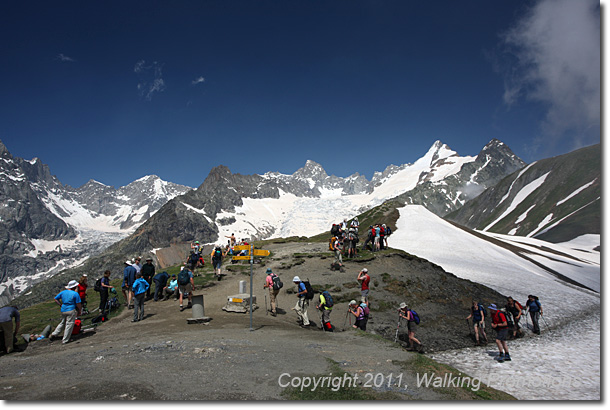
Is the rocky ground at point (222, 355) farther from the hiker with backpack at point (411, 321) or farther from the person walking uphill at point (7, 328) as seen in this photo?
the hiker with backpack at point (411, 321)

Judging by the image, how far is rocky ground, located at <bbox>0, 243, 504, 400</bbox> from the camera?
8852 millimetres

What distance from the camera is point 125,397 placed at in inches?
322

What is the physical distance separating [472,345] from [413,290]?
7.68m

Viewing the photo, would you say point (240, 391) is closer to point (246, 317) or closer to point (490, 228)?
point (246, 317)

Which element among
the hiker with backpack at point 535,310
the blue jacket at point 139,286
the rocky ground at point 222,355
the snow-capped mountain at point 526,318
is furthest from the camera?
the hiker with backpack at point 535,310

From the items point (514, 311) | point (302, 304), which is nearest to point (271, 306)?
point (302, 304)

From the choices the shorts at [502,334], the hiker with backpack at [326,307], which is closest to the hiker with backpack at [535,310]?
the shorts at [502,334]

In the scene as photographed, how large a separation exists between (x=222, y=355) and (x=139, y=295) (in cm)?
901

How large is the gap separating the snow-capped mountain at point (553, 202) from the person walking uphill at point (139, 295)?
12394cm

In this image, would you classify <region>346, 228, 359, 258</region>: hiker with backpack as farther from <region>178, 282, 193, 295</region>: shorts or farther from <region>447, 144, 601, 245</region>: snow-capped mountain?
<region>447, 144, 601, 245</region>: snow-capped mountain

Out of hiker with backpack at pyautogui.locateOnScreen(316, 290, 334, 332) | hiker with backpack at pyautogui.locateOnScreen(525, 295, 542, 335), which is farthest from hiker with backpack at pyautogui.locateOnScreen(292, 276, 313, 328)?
hiker with backpack at pyautogui.locateOnScreen(525, 295, 542, 335)

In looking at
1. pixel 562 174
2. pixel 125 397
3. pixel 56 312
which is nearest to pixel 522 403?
pixel 125 397

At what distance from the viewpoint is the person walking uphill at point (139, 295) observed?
1831cm

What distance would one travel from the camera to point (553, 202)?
144 metres
